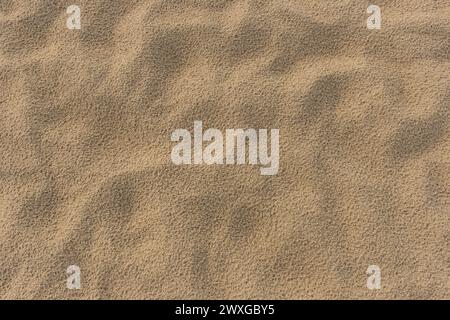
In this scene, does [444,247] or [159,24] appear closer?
[444,247]

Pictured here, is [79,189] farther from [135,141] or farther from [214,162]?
[214,162]

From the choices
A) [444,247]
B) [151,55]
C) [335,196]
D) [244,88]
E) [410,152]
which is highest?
[151,55]

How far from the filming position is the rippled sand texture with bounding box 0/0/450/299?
1.20 metres

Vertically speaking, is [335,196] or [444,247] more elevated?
[335,196]

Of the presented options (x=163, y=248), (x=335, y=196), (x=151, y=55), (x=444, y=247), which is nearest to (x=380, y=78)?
(x=335, y=196)

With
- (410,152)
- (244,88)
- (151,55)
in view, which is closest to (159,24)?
(151,55)

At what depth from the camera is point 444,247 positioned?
1208 millimetres

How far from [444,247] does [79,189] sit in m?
0.93

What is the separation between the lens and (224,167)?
126 centimetres

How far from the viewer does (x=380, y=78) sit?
1329 mm

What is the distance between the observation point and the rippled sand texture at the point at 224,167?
1.20 meters

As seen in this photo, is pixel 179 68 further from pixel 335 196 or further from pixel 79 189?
pixel 335 196
